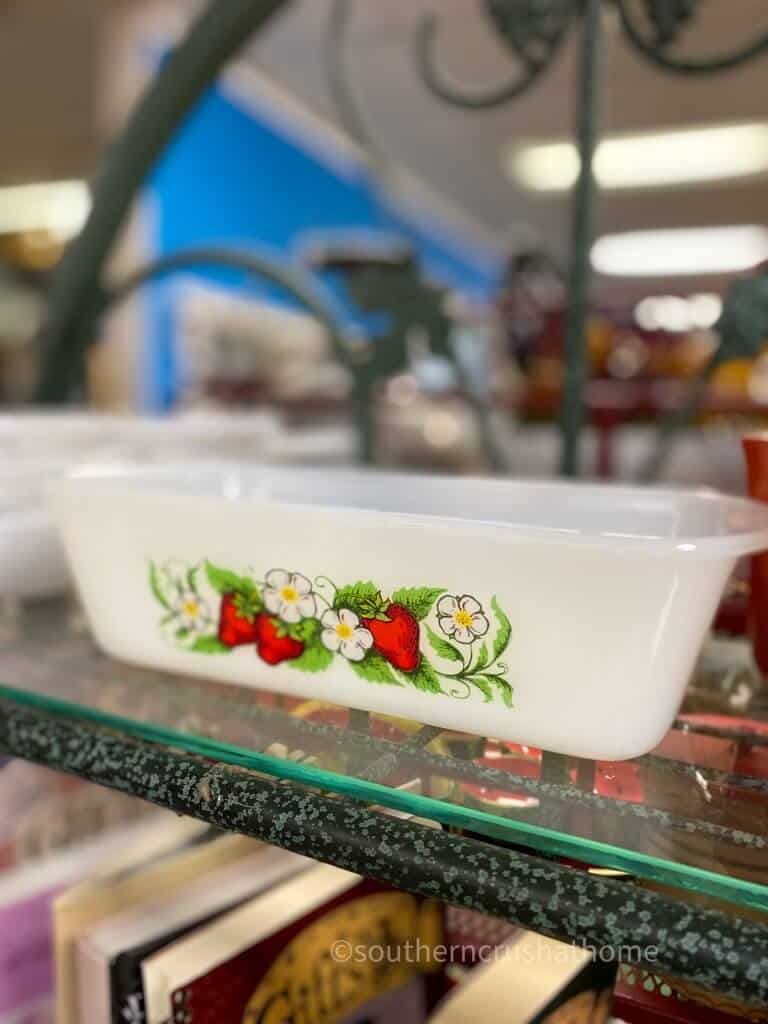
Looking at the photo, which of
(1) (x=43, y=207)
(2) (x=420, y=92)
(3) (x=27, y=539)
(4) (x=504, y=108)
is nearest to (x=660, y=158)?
(2) (x=420, y=92)

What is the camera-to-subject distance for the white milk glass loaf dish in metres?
0.26

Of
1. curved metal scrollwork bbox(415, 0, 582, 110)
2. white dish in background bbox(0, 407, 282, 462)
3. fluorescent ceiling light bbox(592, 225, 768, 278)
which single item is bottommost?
white dish in background bbox(0, 407, 282, 462)

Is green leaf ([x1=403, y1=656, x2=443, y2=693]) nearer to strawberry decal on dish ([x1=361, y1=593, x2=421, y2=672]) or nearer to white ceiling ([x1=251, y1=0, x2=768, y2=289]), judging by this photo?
strawberry decal on dish ([x1=361, y1=593, x2=421, y2=672])

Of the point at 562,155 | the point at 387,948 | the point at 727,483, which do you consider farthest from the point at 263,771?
the point at 562,155

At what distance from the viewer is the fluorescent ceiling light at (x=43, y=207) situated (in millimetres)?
5285

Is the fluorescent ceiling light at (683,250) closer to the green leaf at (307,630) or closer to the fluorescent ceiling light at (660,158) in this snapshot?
the fluorescent ceiling light at (660,158)

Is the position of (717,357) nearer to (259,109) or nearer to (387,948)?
(387,948)

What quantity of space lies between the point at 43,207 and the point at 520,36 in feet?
18.8

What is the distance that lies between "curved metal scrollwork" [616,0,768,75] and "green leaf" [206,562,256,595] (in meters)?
0.35

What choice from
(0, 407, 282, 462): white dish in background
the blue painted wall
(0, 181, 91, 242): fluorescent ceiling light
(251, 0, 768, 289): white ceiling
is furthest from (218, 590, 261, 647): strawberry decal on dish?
(0, 181, 91, 242): fluorescent ceiling light

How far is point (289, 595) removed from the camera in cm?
32

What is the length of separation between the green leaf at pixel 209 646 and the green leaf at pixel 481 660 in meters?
0.11

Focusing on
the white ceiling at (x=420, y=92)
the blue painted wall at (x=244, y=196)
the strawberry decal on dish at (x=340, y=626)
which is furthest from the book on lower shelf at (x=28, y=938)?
the blue painted wall at (x=244, y=196)

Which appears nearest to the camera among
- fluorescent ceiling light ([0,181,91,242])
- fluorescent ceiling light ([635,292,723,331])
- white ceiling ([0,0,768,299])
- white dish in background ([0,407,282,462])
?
white dish in background ([0,407,282,462])
